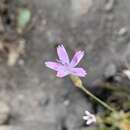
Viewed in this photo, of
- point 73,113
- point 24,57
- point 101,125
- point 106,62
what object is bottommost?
point 101,125

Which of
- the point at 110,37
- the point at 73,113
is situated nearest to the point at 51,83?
the point at 73,113

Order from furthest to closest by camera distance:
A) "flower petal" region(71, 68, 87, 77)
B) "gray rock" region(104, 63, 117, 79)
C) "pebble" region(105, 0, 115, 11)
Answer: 1. "pebble" region(105, 0, 115, 11)
2. "gray rock" region(104, 63, 117, 79)
3. "flower petal" region(71, 68, 87, 77)

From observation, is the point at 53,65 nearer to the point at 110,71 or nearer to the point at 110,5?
the point at 110,71

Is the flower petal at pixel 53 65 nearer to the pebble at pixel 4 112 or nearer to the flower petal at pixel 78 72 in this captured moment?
the flower petal at pixel 78 72

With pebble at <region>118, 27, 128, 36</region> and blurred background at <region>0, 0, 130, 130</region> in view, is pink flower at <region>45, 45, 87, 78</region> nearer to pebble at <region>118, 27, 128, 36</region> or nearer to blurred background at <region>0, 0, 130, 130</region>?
blurred background at <region>0, 0, 130, 130</region>

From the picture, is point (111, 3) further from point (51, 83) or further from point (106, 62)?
point (51, 83)

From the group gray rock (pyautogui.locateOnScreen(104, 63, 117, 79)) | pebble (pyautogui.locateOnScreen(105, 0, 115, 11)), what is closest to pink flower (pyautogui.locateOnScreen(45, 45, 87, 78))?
gray rock (pyautogui.locateOnScreen(104, 63, 117, 79))

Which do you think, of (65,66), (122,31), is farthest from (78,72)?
(122,31)

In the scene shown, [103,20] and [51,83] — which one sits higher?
[103,20]
